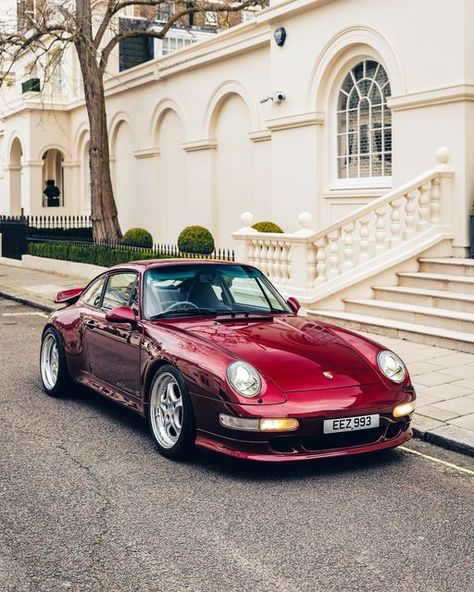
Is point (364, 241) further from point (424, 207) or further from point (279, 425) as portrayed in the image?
point (279, 425)

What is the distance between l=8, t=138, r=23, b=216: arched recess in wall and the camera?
114 ft

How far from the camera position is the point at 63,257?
23234mm

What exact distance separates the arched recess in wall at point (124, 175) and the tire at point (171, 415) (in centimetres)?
1949

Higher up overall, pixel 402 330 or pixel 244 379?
pixel 244 379

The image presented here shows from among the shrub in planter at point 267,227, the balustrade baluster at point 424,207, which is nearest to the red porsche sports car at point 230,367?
the balustrade baluster at point 424,207

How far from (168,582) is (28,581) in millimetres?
670

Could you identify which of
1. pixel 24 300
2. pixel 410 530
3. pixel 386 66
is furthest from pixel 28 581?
pixel 24 300

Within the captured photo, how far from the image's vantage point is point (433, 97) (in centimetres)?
1369

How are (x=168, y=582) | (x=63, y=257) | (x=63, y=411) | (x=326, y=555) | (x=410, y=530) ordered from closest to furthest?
(x=168, y=582)
(x=326, y=555)
(x=410, y=530)
(x=63, y=411)
(x=63, y=257)

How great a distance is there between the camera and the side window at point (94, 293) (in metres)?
8.03

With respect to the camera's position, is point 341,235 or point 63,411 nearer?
point 63,411

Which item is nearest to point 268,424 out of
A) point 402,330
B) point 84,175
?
point 402,330

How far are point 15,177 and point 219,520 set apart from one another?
32.2 meters

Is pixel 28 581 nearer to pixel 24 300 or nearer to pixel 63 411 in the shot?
pixel 63 411
